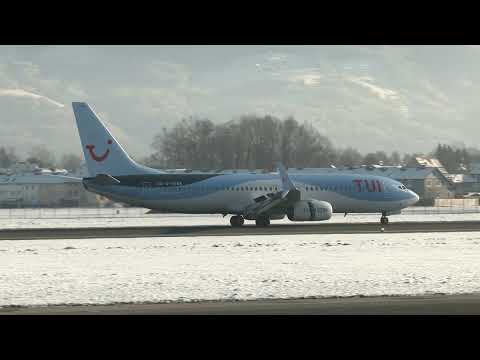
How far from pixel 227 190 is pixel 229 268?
23658 mm

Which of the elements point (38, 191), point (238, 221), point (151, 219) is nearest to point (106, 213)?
point (151, 219)

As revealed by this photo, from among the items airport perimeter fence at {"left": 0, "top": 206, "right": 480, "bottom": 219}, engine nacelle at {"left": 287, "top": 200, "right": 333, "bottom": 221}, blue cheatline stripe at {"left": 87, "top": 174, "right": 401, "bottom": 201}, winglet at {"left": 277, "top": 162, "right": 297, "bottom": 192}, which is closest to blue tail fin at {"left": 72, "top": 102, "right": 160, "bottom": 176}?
blue cheatline stripe at {"left": 87, "top": 174, "right": 401, "bottom": 201}

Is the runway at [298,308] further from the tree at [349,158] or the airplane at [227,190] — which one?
the tree at [349,158]

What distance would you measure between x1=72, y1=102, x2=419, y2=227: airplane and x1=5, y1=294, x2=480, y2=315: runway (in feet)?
91.5

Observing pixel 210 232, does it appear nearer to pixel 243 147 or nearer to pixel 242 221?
pixel 242 221

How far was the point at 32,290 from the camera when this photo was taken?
19.0 metres

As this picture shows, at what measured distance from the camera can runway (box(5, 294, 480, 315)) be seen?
50.9 feet

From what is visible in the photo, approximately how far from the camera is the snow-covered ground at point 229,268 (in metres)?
18.6

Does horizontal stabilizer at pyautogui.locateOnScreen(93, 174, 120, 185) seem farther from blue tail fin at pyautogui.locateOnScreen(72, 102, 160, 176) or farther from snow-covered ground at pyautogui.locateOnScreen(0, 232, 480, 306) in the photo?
snow-covered ground at pyautogui.locateOnScreen(0, 232, 480, 306)

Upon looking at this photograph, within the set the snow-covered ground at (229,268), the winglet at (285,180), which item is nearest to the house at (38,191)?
the winglet at (285,180)

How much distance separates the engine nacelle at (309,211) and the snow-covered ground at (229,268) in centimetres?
908

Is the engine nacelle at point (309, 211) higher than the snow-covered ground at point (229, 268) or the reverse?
higher

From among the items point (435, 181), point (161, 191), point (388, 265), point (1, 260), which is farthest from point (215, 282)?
point (435, 181)
